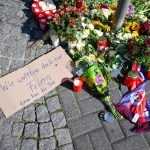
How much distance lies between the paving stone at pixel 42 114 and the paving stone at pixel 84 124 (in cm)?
35

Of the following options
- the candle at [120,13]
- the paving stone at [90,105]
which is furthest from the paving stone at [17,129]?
the candle at [120,13]

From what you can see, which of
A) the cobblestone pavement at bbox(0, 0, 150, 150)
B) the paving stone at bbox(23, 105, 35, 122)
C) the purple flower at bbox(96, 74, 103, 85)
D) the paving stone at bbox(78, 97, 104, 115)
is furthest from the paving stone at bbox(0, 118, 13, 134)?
the purple flower at bbox(96, 74, 103, 85)

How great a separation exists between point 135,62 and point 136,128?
1081 millimetres

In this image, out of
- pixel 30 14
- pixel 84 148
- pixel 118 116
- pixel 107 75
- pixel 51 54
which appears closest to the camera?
pixel 84 148

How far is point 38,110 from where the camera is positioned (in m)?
4.50

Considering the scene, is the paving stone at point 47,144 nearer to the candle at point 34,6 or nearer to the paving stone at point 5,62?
the paving stone at point 5,62

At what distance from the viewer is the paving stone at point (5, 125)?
427 cm

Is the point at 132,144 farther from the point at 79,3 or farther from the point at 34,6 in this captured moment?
the point at 34,6

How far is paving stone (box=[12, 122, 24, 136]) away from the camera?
4258 mm

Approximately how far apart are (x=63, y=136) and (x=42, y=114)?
0.47m

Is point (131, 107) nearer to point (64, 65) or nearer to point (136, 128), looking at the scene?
point (136, 128)

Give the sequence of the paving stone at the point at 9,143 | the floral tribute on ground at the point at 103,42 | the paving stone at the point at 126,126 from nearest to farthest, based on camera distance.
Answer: the paving stone at the point at 9,143
the paving stone at the point at 126,126
the floral tribute on ground at the point at 103,42

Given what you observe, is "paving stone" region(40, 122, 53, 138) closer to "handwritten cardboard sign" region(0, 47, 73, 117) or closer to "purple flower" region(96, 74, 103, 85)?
"handwritten cardboard sign" region(0, 47, 73, 117)

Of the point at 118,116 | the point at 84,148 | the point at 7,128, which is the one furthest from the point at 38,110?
the point at 118,116
